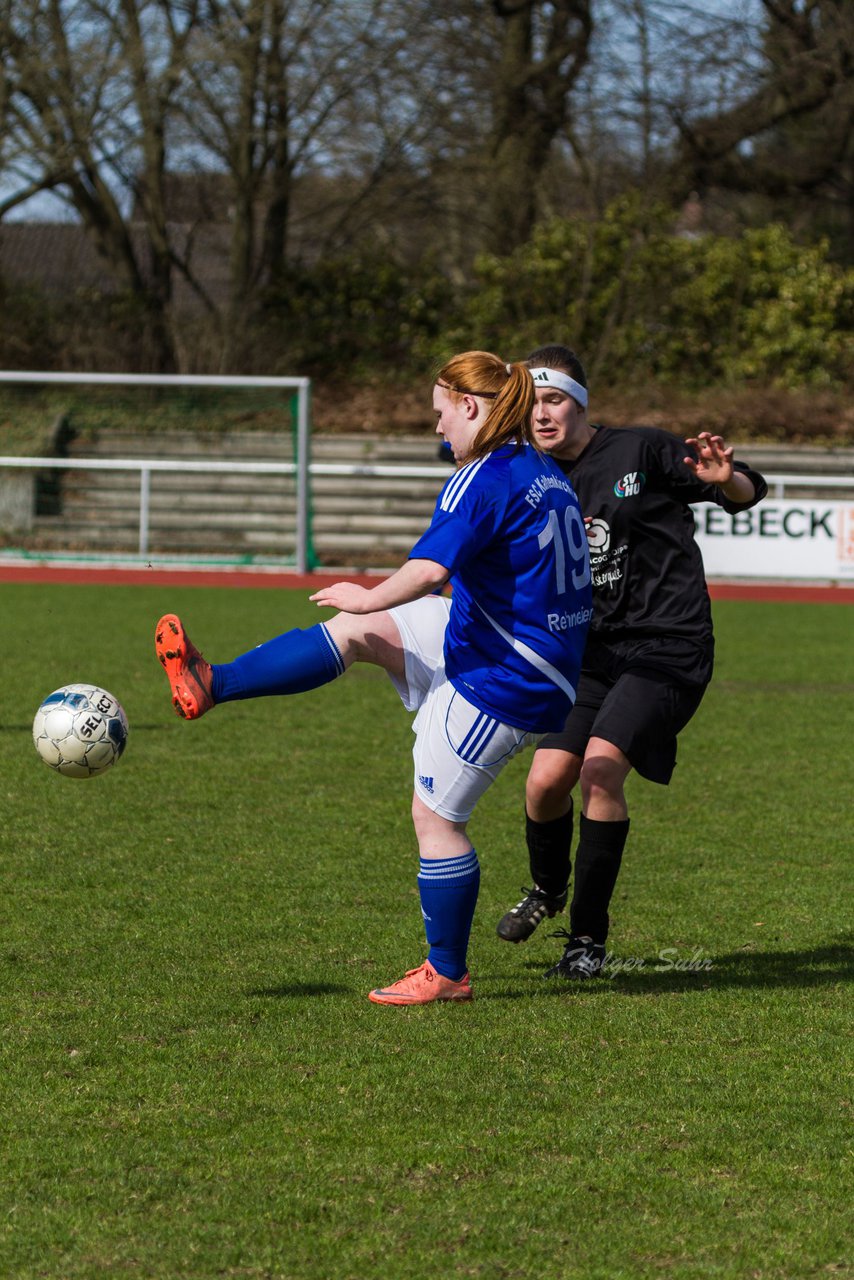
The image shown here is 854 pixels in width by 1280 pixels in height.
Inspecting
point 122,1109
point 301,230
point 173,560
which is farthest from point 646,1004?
point 301,230

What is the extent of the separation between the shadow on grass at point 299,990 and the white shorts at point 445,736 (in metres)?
0.62

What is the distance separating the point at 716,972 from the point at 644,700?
2.80ft

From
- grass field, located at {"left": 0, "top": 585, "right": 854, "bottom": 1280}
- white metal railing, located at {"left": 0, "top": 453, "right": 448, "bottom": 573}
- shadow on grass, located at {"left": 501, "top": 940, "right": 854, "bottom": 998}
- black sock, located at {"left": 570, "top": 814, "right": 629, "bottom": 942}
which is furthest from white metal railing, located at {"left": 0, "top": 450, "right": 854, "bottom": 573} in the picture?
black sock, located at {"left": 570, "top": 814, "right": 629, "bottom": 942}

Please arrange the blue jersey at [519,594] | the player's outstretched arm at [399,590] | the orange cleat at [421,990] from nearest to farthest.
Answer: the player's outstretched arm at [399,590] < the blue jersey at [519,594] < the orange cleat at [421,990]

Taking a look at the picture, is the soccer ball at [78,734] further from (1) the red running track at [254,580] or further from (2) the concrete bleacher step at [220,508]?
(2) the concrete bleacher step at [220,508]

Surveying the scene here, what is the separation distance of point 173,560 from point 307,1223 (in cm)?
1754

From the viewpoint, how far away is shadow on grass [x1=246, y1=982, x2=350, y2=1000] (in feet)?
14.3

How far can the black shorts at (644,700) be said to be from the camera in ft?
15.1

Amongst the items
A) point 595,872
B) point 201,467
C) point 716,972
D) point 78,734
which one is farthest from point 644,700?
point 201,467

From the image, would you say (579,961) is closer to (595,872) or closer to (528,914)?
(595,872)

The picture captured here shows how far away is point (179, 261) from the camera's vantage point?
2933 centimetres

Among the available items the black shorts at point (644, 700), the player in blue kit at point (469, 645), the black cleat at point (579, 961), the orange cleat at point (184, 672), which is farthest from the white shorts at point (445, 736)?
the black cleat at point (579, 961)

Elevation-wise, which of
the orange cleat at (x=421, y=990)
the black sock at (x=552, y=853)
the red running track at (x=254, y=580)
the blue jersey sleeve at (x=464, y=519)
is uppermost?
the blue jersey sleeve at (x=464, y=519)

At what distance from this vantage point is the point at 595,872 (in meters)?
4.65
